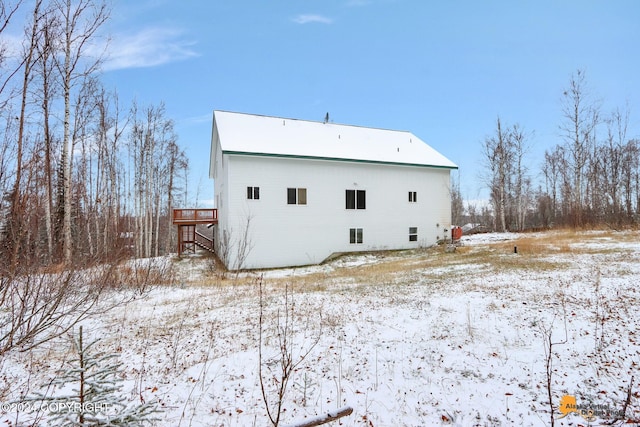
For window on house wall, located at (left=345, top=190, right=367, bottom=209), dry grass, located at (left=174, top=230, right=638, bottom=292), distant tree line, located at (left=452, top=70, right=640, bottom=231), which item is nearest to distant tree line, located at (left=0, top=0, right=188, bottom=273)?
dry grass, located at (left=174, top=230, right=638, bottom=292)

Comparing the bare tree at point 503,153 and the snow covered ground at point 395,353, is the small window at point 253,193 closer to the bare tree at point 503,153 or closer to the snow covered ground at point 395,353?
the snow covered ground at point 395,353

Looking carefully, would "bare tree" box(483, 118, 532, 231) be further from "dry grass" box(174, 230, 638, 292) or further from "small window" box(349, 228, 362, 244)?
"small window" box(349, 228, 362, 244)

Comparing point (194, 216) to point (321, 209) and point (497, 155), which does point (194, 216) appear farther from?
point (497, 155)

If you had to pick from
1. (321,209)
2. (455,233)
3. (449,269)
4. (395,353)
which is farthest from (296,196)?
(395,353)

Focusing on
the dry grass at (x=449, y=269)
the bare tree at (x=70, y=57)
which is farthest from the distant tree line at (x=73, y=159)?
the dry grass at (x=449, y=269)

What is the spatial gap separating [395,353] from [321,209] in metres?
13.8

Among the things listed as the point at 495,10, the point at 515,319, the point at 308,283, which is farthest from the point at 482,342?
the point at 495,10

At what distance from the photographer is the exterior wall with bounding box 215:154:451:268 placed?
16.8 metres

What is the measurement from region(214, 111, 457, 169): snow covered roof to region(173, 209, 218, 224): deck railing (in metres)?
5.61

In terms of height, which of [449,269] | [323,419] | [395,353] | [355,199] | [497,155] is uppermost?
[497,155]

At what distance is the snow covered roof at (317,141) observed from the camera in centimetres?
1775

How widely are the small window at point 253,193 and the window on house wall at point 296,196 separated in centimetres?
182

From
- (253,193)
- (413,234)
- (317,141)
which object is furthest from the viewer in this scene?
(413,234)

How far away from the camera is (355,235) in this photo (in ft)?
63.1
